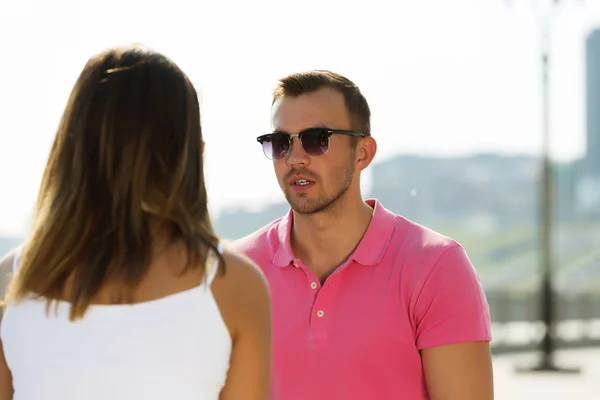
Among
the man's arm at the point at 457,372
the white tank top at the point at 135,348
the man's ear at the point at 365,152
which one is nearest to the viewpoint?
the white tank top at the point at 135,348

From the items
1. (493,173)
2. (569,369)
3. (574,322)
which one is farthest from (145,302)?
(493,173)

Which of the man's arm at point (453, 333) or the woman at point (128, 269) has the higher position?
the woman at point (128, 269)

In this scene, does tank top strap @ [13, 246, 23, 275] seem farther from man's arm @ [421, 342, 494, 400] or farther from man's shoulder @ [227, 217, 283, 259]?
man's shoulder @ [227, 217, 283, 259]

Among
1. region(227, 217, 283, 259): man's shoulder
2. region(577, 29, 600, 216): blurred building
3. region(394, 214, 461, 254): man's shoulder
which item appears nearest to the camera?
region(394, 214, 461, 254): man's shoulder

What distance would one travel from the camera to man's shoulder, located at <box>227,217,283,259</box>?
420cm

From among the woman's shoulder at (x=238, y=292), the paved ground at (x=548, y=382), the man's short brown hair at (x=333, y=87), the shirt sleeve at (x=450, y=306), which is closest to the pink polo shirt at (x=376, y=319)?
the shirt sleeve at (x=450, y=306)

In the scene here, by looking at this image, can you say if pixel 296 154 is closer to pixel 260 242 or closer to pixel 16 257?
pixel 260 242

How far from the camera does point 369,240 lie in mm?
4031

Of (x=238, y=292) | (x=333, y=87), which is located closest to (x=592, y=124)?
(x=333, y=87)

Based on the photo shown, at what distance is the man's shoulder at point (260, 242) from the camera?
420 cm

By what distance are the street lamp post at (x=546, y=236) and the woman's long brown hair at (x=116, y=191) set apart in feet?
50.5

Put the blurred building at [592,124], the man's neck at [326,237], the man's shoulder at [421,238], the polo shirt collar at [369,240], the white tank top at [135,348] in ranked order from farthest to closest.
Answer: the blurred building at [592,124] → the man's neck at [326,237] → the polo shirt collar at [369,240] → the man's shoulder at [421,238] → the white tank top at [135,348]

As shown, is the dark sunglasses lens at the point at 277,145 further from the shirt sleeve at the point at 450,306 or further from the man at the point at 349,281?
the shirt sleeve at the point at 450,306

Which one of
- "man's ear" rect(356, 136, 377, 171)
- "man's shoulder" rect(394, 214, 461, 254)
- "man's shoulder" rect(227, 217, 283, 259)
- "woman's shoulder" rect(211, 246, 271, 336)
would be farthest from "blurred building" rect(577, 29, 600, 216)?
"woman's shoulder" rect(211, 246, 271, 336)
